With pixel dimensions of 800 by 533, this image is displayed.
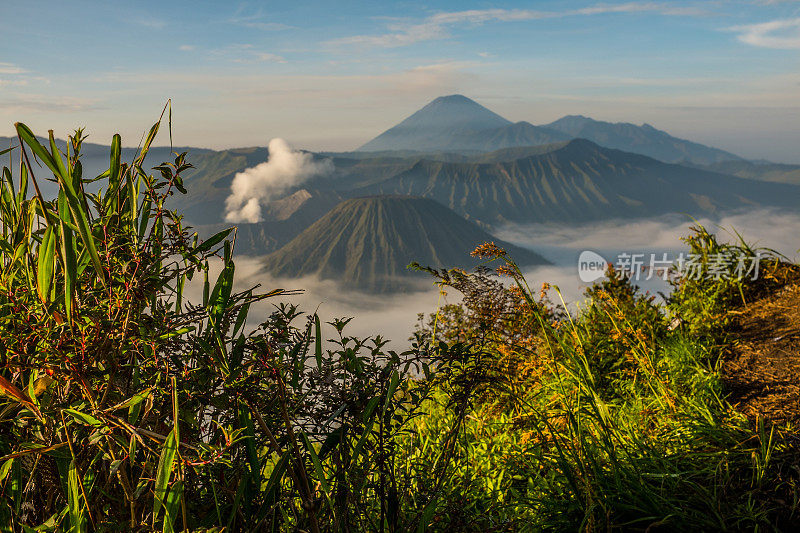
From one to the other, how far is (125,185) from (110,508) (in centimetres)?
65

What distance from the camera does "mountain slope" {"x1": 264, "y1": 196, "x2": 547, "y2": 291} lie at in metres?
147

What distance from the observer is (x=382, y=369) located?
1.26 metres

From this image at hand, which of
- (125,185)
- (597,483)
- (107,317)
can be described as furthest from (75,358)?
(597,483)

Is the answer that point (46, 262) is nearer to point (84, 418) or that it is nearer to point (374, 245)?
point (84, 418)

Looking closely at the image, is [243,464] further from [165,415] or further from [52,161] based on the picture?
[52,161]

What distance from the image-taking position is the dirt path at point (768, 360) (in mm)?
2619

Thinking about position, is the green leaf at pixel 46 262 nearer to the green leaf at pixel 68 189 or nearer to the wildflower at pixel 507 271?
the green leaf at pixel 68 189

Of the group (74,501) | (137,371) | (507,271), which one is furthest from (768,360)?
(74,501)

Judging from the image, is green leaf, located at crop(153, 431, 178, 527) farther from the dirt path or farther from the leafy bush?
the dirt path

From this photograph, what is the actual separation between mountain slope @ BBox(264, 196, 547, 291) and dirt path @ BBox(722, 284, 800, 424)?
138394mm

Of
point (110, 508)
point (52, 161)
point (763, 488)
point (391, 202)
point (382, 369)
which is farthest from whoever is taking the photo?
point (391, 202)

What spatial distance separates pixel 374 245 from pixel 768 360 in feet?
494

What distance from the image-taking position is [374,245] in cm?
15325

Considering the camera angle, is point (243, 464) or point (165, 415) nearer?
point (165, 415)
